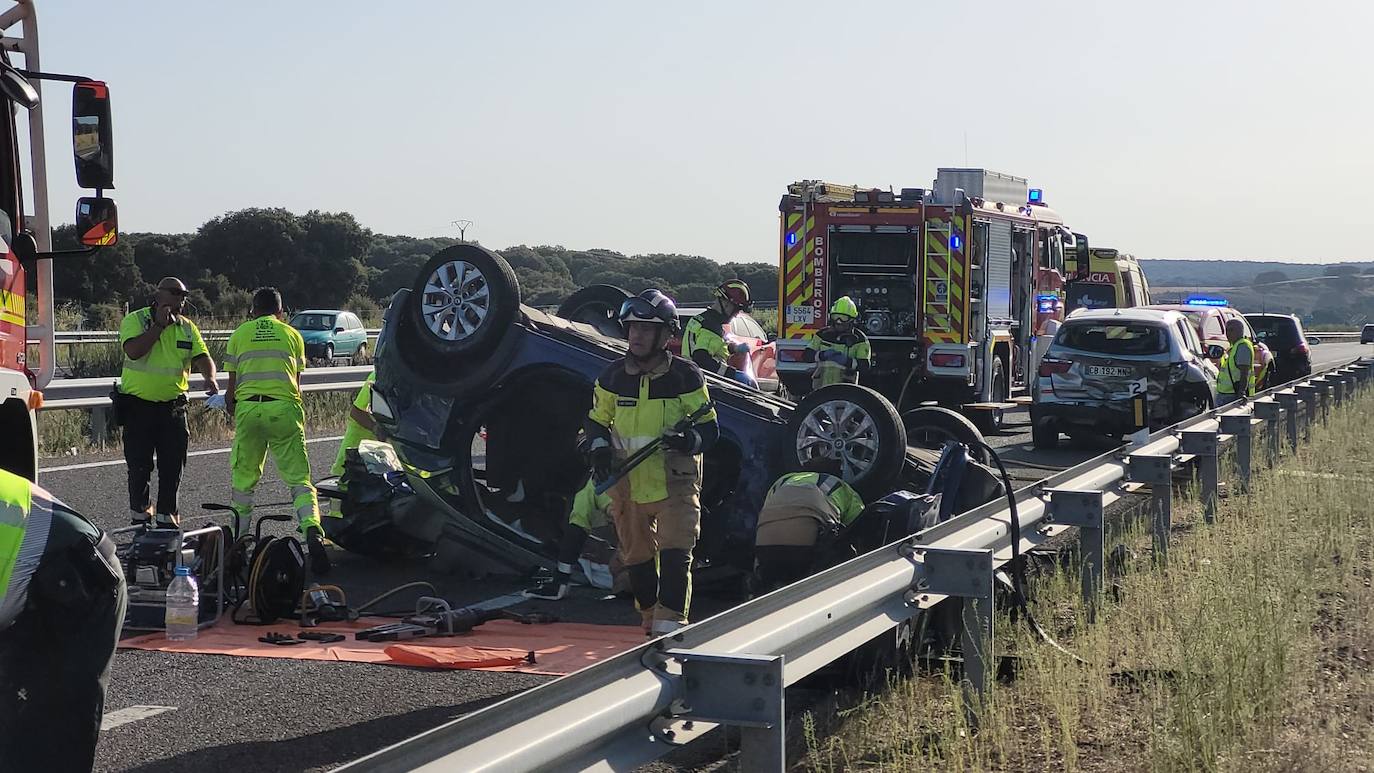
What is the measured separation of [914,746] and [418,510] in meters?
5.24

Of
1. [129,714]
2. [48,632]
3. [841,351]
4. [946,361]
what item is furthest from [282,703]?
[946,361]

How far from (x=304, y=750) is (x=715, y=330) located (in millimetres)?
8032

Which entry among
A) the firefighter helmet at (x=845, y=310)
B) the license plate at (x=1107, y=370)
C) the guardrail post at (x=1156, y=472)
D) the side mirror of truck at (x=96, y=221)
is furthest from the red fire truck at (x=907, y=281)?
the side mirror of truck at (x=96, y=221)

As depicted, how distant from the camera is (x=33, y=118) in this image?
22.5ft

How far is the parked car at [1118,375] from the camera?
16.2m

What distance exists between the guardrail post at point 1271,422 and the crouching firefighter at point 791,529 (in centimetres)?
606

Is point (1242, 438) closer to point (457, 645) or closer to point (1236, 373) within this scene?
point (1236, 373)

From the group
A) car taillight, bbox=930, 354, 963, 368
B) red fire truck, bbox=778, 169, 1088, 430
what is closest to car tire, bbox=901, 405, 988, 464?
red fire truck, bbox=778, 169, 1088, 430

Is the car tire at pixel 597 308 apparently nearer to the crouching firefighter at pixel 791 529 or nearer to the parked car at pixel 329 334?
the crouching firefighter at pixel 791 529

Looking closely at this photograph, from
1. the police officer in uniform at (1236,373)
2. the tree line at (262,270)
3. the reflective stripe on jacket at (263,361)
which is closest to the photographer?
the reflective stripe on jacket at (263,361)

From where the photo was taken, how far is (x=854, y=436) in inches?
356

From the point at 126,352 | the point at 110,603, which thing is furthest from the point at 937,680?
the point at 126,352

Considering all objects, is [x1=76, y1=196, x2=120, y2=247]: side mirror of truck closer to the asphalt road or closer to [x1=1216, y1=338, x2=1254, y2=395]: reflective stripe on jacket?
the asphalt road

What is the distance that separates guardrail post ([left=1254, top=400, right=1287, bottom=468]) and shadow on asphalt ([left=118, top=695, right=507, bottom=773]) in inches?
339
